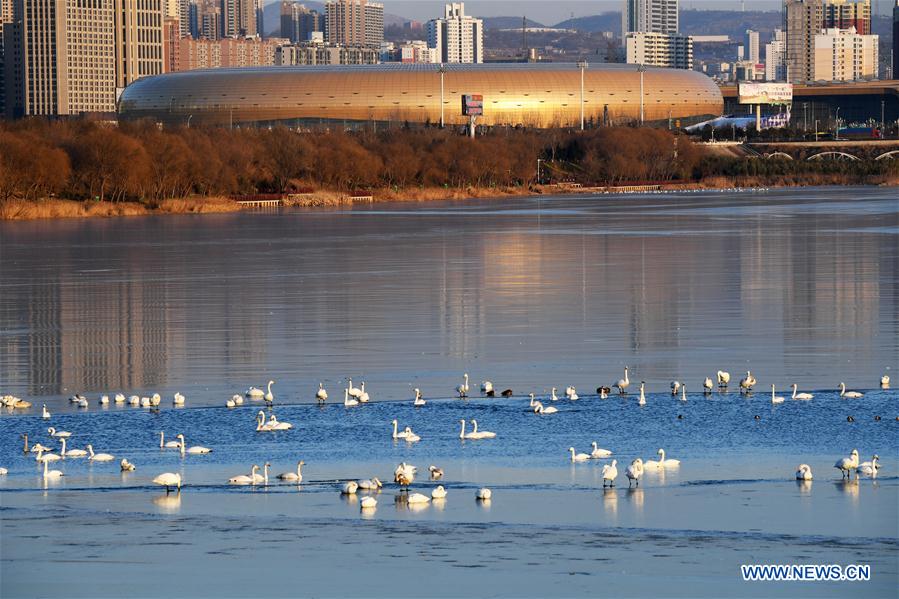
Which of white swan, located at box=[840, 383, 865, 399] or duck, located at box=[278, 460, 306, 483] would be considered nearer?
duck, located at box=[278, 460, 306, 483]

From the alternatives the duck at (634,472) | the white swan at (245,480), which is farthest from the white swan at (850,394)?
the white swan at (245,480)

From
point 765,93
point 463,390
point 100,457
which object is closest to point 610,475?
point 100,457

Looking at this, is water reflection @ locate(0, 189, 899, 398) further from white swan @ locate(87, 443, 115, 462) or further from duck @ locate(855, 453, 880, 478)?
duck @ locate(855, 453, 880, 478)

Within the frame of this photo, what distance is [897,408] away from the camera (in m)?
15.5

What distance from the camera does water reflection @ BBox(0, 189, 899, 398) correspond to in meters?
19.2

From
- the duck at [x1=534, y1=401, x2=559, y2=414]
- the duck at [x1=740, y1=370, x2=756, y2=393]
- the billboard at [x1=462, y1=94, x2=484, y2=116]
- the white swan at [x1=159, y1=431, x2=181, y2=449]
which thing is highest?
the billboard at [x1=462, y1=94, x2=484, y2=116]

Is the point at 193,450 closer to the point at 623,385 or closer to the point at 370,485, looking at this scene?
the point at 370,485

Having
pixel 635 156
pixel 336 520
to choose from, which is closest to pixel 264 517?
pixel 336 520

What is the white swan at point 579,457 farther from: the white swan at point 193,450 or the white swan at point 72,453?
the white swan at point 72,453

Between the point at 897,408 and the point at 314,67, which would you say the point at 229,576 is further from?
the point at 314,67

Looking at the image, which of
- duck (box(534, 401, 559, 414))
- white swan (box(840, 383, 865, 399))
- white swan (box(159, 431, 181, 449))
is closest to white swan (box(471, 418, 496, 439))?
duck (box(534, 401, 559, 414))

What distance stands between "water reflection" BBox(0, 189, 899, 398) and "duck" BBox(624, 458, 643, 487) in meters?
4.93

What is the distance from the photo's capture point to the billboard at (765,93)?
160625 mm

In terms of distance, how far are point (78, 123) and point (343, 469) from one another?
64443 millimetres
